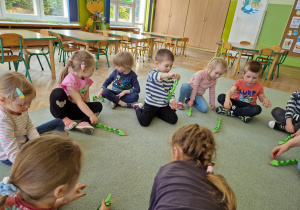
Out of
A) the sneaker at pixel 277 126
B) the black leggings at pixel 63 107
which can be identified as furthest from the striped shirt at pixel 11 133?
the sneaker at pixel 277 126

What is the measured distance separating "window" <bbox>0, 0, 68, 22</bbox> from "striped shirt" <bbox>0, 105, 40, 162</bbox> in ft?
18.3

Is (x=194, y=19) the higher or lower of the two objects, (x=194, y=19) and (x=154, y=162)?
the higher

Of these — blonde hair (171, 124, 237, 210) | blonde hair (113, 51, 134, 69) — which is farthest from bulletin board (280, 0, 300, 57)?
blonde hair (171, 124, 237, 210)

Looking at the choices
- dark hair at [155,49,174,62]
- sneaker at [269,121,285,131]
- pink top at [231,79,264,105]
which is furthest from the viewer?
pink top at [231,79,264,105]

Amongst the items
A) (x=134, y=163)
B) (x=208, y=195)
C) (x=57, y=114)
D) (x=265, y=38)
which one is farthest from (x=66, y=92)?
(x=265, y=38)

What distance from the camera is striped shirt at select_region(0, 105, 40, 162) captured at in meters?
1.07

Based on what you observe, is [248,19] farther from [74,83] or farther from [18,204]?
[18,204]

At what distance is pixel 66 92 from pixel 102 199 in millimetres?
1023

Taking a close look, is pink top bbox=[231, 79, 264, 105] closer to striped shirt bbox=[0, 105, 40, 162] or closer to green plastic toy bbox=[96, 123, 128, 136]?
green plastic toy bbox=[96, 123, 128, 136]

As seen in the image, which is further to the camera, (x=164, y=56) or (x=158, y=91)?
(x=158, y=91)

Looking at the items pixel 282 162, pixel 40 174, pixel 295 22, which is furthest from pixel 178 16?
pixel 40 174

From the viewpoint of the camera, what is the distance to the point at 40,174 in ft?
2.01

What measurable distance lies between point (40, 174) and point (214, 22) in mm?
8757

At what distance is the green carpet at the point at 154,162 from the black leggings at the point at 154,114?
6 cm
